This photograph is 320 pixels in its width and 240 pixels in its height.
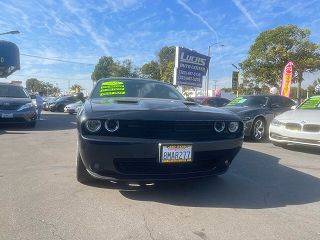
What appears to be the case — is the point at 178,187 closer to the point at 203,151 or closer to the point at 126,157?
the point at 203,151

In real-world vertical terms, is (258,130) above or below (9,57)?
below

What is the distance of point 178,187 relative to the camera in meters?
4.20

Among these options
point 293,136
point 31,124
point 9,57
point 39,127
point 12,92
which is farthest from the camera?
point 9,57

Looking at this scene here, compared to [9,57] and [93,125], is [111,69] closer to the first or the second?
[9,57]

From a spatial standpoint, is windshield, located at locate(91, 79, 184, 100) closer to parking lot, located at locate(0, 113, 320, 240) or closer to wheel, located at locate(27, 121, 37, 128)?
parking lot, located at locate(0, 113, 320, 240)

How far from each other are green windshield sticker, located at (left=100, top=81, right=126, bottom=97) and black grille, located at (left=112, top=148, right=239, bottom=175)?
1852 mm

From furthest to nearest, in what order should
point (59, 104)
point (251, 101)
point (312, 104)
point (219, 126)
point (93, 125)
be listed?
point (59, 104)
point (251, 101)
point (312, 104)
point (219, 126)
point (93, 125)

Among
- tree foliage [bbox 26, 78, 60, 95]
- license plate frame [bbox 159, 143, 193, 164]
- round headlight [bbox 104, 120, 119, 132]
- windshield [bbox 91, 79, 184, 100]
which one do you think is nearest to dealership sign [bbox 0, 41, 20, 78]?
windshield [bbox 91, 79, 184, 100]

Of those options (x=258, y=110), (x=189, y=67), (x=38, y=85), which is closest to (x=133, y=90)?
(x=258, y=110)

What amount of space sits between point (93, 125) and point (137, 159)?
0.56 metres

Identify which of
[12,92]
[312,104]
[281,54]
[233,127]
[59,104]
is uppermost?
[281,54]

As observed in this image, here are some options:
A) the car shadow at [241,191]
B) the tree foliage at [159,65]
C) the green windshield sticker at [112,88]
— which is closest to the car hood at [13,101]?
the green windshield sticker at [112,88]

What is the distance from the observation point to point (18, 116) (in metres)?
10.6

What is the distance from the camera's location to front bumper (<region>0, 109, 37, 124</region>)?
34.0ft
